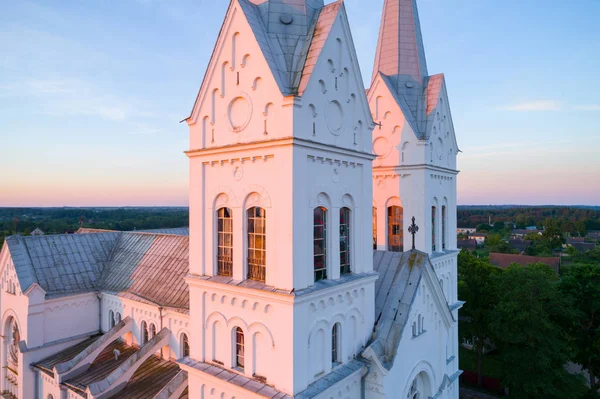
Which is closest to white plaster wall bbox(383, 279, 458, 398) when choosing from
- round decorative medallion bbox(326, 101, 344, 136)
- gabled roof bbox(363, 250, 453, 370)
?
gabled roof bbox(363, 250, 453, 370)

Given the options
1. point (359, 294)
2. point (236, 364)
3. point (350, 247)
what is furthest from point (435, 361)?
point (236, 364)

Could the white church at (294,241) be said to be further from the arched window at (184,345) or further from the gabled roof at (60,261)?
the gabled roof at (60,261)

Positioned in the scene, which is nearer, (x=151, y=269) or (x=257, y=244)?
(x=257, y=244)

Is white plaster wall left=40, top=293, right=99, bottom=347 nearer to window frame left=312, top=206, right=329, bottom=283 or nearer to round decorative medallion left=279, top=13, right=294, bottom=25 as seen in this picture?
window frame left=312, top=206, right=329, bottom=283

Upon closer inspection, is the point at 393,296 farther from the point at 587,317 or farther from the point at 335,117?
the point at 587,317

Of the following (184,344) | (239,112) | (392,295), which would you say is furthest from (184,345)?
(239,112)

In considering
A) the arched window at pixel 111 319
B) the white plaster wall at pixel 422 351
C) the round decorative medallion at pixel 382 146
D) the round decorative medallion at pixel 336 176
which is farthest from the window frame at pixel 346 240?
the arched window at pixel 111 319

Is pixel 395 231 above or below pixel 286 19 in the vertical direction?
below
